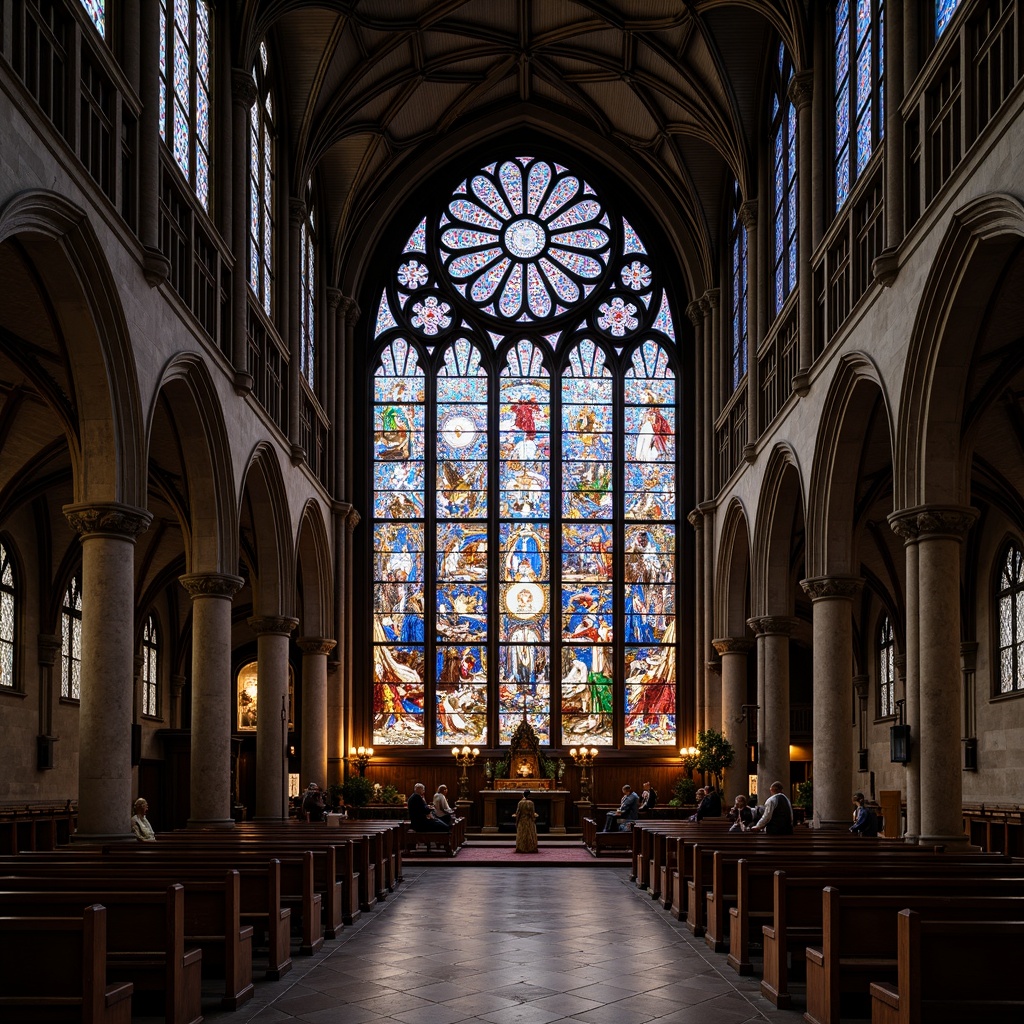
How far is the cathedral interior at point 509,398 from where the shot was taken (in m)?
15.2

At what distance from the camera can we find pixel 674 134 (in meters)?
31.6

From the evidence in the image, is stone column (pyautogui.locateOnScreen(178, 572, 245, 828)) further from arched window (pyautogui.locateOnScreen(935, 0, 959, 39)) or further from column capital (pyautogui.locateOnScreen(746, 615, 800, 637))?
arched window (pyautogui.locateOnScreen(935, 0, 959, 39))

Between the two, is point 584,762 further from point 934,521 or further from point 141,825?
point 141,825

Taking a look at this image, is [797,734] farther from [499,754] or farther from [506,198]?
[506,198]

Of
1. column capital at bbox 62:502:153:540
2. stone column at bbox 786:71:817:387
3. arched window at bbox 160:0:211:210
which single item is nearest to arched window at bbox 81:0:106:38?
arched window at bbox 160:0:211:210

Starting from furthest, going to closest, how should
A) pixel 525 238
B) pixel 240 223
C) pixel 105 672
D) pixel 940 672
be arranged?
1. pixel 525 238
2. pixel 240 223
3. pixel 940 672
4. pixel 105 672

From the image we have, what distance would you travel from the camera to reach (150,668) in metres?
32.5

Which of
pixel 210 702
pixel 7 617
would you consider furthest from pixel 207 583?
pixel 7 617

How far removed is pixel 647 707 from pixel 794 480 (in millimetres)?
10725

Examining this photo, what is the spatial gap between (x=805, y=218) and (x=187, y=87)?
10298 millimetres

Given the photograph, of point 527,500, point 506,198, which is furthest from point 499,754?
point 506,198

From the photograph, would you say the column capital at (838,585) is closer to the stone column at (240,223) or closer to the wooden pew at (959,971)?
the stone column at (240,223)

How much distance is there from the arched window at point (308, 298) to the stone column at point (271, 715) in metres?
6.37

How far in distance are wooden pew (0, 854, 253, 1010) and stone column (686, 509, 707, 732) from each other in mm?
23161
